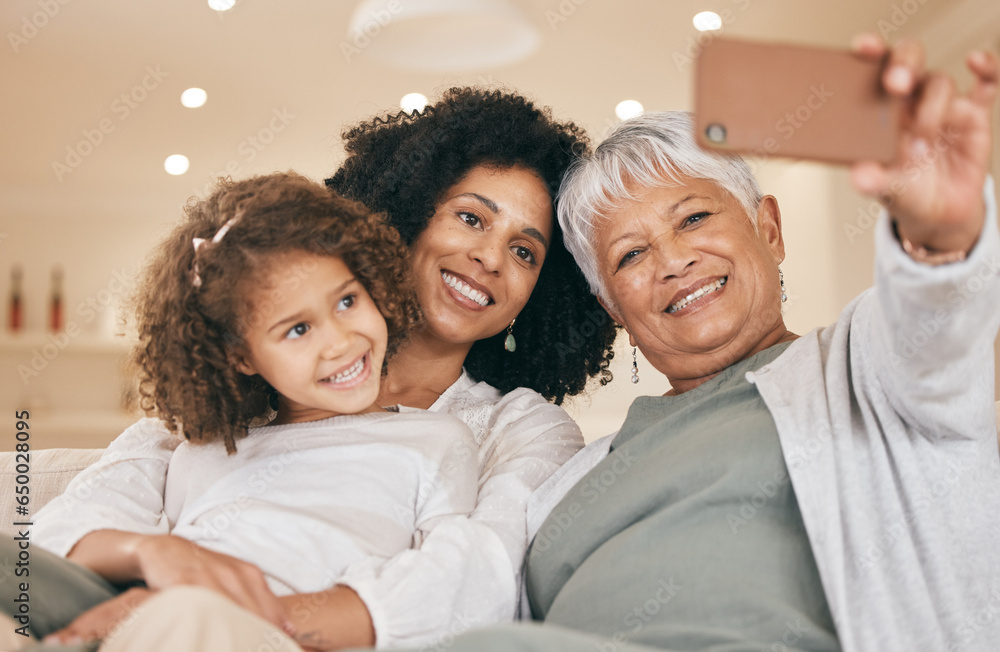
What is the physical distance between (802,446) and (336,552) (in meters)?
0.69

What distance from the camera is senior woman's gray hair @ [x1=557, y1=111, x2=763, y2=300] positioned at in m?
1.62

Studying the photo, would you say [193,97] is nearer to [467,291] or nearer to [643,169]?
[467,291]

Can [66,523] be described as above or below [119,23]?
below

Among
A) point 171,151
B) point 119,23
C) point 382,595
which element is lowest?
point 382,595

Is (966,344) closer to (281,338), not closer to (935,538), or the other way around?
(935,538)

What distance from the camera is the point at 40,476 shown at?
175cm

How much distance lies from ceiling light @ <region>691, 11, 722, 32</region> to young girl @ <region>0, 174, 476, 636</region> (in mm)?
2724

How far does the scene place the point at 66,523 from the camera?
1.24 m

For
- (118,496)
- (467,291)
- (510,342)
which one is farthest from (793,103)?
(510,342)

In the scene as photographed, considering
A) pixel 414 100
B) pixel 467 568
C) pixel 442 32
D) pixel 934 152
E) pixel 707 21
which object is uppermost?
pixel 707 21

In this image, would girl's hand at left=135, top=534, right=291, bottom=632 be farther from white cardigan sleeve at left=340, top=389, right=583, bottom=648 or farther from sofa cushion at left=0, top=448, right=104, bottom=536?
sofa cushion at left=0, top=448, right=104, bottom=536

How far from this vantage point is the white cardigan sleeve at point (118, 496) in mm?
1232

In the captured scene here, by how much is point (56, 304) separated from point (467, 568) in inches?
189

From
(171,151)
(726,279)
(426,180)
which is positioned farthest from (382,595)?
(171,151)
